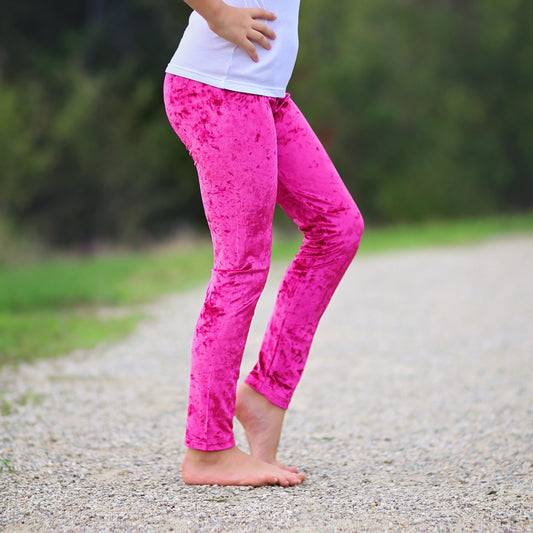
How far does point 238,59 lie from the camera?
2.11 metres

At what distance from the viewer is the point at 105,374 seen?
176 inches

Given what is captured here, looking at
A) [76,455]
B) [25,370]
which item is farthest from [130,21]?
[76,455]

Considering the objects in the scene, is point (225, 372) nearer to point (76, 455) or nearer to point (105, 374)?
point (76, 455)

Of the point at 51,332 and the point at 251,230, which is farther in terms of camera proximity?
the point at 51,332

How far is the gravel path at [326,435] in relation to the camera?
2010mm

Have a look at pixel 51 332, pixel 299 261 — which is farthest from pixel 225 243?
pixel 51 332

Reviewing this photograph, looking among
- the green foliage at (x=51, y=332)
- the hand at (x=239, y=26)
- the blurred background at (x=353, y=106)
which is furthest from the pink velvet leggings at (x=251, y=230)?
the blurred background at (x=353, y=106)

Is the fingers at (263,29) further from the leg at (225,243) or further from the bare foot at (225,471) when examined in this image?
the bare foot at (225,471)

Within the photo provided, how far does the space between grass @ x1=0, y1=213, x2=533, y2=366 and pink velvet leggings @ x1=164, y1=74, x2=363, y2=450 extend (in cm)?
284

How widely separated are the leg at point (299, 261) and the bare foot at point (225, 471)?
0.45 ft

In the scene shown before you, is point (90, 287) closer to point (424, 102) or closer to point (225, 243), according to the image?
point (225, 243)

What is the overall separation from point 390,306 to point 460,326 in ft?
4.25

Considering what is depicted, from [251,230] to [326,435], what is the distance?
4.11ft

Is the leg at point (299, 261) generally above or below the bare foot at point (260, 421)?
above
